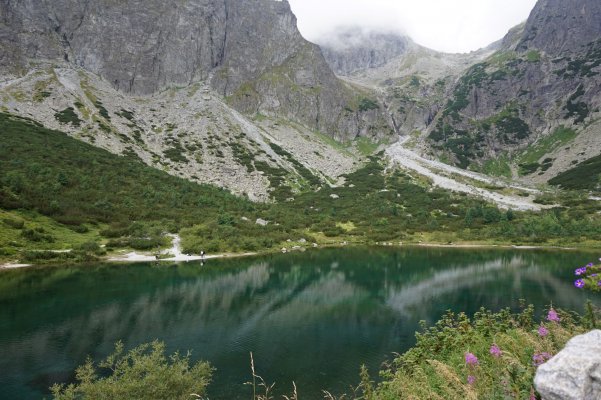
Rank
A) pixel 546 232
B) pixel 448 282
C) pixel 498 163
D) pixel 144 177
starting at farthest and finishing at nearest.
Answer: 1. pixel 498 163
2. pixel 144 177
3. pixel 546 232
4. pixel 448 282

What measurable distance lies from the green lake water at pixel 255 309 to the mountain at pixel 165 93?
64938 mm

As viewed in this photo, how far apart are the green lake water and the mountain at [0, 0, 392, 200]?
64938 millimetres

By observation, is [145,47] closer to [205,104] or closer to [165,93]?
[165,93]

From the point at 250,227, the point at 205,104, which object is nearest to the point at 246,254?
the point at 250,227

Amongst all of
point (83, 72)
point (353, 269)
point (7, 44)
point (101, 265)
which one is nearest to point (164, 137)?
point (83, 72)

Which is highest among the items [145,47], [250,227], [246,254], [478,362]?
[145,47]

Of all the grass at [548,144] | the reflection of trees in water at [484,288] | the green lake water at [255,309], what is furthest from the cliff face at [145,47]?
the reflection of trees in water at [484,288]

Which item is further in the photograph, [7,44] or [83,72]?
[83,72]

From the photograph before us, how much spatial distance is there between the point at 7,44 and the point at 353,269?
16658 cm

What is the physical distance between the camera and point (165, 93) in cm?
17038

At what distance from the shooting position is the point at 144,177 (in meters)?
93.5

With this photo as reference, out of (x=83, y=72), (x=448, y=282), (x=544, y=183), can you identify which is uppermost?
(x=83, y=72)

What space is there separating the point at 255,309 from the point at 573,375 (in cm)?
3214

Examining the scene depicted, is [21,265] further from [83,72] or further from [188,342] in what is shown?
[83,72]
